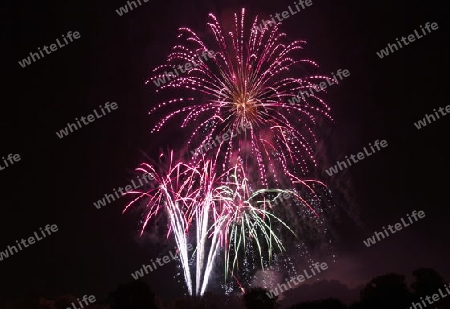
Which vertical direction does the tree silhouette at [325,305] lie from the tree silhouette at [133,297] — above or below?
below

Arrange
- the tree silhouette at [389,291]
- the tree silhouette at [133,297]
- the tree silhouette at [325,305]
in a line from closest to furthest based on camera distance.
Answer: the tree silhouette at [133,297] < the tree silhouette at [325,305] < the tree silhouette at [389,291]

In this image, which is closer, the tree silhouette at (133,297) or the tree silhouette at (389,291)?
the tree silhouette at (133,297)

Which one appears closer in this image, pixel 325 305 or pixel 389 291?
pixel 325 305

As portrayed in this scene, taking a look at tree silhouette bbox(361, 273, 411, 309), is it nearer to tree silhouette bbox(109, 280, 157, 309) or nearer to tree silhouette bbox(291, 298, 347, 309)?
tree silhouette bbox(291, 298, 347, 309)

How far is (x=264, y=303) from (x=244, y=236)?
12.0ft

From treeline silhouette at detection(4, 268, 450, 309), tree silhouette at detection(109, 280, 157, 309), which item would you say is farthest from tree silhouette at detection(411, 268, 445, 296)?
tree silhouette at detection(109, 280, 157, 309)

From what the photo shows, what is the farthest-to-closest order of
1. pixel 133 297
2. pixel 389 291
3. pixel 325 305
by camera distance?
pixel 389 291 < pixel 325 305 < pixel 133 297

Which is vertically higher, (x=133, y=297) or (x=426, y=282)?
(x=133, y=297)

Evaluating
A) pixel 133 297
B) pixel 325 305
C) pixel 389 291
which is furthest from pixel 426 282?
pixel 133 297

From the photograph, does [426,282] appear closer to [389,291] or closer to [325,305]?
[389,291]

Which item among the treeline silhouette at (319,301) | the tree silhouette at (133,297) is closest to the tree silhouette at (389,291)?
the treeline silhouette at (319,301)

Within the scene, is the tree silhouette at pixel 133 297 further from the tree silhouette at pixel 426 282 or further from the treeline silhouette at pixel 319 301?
the tree silhouette at pixel 426 282

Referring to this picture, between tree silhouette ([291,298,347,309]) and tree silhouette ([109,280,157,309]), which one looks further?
tree silhouette ([291,298,347,309])

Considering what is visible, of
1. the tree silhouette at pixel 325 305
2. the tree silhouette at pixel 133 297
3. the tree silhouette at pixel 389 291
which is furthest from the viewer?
the tree silhouette at pixel 389 291
